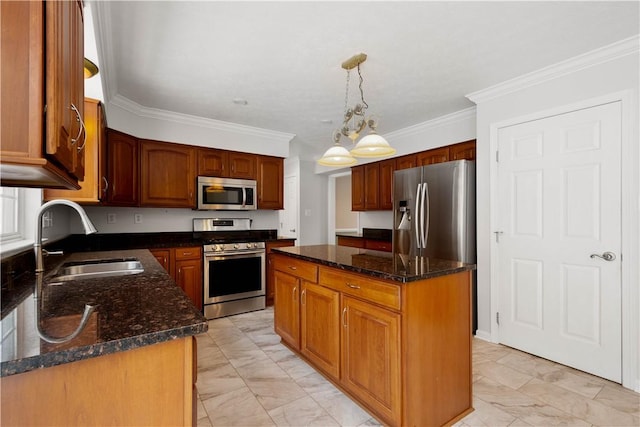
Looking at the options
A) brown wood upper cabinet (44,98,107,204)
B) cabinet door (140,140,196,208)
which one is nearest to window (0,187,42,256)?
brown wood upper cabinet (44,98,107,204)

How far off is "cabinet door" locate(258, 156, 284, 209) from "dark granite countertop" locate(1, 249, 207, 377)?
3054mm

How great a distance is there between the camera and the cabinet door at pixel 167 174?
3596 mm

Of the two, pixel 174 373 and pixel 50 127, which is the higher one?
pixel 50 127

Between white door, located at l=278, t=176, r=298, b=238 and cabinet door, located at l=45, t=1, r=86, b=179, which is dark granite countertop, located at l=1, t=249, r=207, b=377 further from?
white door, located at l=278, t=176, r=298, b=238

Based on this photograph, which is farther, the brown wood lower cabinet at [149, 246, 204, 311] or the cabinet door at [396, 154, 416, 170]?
the cabinet door at [396, 154, 416, 170]

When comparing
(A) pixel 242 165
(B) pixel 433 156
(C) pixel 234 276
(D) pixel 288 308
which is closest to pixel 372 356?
(D) pixel 288 308

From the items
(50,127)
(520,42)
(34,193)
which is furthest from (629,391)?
(34,193)

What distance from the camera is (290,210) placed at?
6.47m

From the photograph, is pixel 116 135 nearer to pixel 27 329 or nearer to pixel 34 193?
pixel 34 193

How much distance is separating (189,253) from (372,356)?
102 inches

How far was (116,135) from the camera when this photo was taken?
10.6 ft

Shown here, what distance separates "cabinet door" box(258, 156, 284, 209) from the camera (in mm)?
4422

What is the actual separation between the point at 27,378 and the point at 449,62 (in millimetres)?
2942

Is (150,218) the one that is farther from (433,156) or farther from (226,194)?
(433,156)
